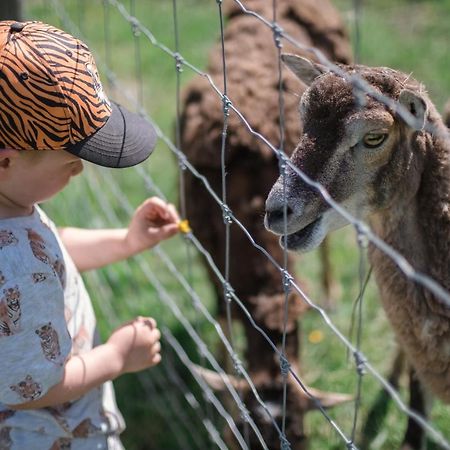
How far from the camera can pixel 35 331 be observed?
7.16 ft

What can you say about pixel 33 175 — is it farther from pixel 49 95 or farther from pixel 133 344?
pixel 133 344

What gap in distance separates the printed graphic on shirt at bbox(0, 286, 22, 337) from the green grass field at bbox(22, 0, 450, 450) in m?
1.09

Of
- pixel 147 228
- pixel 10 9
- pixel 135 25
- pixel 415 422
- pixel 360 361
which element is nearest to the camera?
pixel 360 361

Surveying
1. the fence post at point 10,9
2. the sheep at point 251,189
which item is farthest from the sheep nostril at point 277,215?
the fence post at point 10,9

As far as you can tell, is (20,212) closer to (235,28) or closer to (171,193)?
(235,28)

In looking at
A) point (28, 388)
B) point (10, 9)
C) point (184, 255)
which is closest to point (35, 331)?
point (28, 388)

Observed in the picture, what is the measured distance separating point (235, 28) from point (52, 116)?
8.09 ft

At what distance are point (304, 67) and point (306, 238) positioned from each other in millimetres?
621

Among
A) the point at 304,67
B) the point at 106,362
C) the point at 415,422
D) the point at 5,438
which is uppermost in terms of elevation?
the point at 304,67

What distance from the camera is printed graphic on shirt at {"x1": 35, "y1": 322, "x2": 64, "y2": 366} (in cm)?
220

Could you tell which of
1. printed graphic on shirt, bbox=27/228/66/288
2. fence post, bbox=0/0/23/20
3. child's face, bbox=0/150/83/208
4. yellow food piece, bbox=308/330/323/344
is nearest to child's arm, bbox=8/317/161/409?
printed graphic on shirt, bbox=27/228/66/288

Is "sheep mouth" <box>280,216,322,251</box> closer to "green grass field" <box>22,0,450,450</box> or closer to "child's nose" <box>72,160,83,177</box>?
"green grass field" <box>22,0,450,450</box>

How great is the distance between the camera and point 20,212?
2.34 metres

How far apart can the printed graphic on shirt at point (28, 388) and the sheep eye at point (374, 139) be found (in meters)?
1.22
